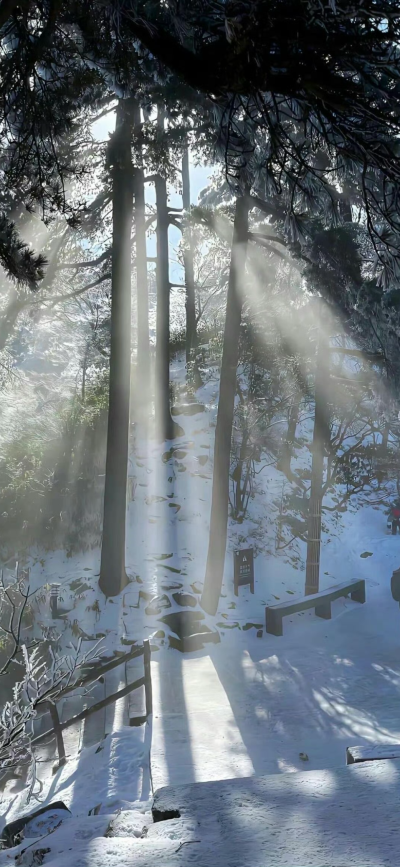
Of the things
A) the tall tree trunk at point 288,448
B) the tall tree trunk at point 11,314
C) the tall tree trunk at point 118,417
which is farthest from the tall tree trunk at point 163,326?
the tall tree trunk at point 118,417

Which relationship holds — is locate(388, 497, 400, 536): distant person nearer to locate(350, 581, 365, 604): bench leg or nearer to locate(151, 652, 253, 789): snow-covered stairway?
locate(350, 581, 365, 604): bench leg

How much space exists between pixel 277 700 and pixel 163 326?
12.9 m

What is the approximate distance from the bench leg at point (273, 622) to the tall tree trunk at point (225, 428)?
3.92 ft

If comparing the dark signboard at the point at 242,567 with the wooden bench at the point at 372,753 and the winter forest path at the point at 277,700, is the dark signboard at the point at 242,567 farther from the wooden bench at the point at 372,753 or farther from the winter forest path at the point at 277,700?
the wooden bench at the point at 372,753

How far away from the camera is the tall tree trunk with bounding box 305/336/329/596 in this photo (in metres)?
12.9

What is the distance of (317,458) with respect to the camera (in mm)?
13047

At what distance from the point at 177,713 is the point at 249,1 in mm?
7845

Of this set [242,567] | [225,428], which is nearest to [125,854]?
[225,428]

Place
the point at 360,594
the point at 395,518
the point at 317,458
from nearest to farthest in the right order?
the point at 317,458
the point at 360,594
the point at 395,518

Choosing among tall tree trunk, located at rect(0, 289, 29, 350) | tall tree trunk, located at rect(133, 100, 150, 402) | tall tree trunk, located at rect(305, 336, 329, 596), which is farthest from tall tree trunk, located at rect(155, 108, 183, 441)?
tall tree trunk, located at rect(305, 336, 329, 596)

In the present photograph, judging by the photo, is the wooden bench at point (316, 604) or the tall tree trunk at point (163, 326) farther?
the tall tree trunk at point (163, 326)

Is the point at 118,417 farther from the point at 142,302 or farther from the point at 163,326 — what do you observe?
the point at 142,302

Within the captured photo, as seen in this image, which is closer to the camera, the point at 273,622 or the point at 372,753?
the point at 372,753

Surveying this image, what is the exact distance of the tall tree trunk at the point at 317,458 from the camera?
507 inches
